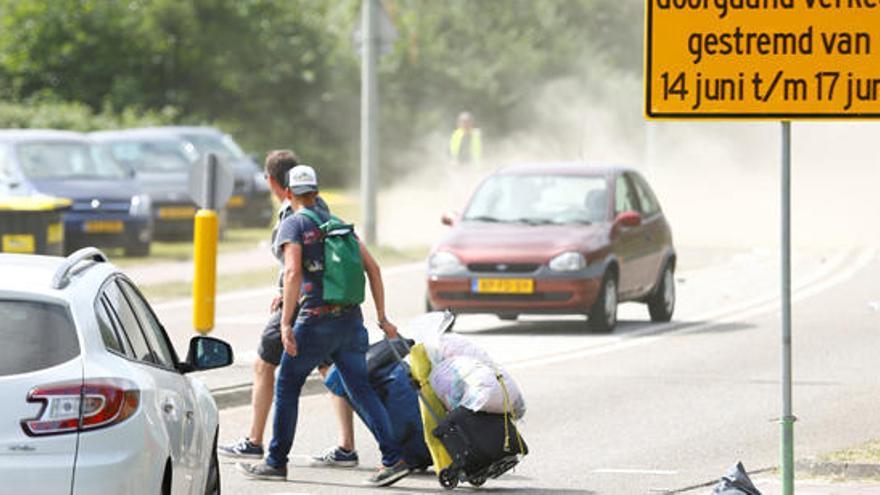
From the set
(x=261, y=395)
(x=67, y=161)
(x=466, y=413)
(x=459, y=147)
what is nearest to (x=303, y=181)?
(x=261, y=395)

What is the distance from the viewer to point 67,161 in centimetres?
3228

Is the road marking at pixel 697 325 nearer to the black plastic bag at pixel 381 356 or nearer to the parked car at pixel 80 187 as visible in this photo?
the black plastic bag at pixel 381 356

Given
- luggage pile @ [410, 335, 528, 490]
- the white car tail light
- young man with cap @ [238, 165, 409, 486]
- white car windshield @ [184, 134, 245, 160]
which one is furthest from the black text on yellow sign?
white car windshield @ [184, 134, 245, 160]

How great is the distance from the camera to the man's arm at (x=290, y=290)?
12703 millimetres

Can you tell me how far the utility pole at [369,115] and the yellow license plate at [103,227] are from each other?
3347 millimetres

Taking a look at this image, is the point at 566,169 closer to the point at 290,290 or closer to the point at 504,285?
the point at 504,285

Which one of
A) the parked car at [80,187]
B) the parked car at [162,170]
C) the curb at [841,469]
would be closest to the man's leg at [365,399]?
the curb at [841,469]

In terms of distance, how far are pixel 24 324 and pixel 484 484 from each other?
528 centimetres

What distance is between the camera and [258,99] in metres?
57.1

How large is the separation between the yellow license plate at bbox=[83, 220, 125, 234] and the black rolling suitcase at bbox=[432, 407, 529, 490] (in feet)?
63.8

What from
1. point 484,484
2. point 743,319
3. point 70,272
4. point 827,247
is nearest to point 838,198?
A: point 827,247

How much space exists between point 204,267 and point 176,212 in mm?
17077

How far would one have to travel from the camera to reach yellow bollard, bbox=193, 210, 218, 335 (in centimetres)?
1864

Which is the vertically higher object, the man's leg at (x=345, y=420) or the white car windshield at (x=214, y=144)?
the white car windshield at (x=214, y=144)
